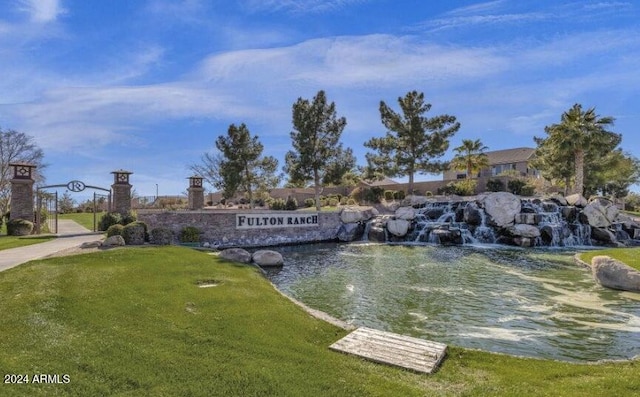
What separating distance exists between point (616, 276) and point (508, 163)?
5155 centimetres

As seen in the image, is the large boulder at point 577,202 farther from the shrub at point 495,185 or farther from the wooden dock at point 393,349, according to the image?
the wooden dock at point 393,349

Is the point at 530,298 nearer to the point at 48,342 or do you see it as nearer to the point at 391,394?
the point at 391,394

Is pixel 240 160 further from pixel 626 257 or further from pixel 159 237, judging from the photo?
pixel 626 257

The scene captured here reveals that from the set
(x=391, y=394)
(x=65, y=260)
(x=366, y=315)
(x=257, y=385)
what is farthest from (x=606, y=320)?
(x=65, y=260)

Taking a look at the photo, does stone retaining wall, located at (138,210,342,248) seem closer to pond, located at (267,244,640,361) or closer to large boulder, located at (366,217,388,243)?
large boulder, located at (366,217,388,243)

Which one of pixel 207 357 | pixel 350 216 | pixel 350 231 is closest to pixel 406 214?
pixel 350 216

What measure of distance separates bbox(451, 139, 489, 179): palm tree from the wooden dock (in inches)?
1562

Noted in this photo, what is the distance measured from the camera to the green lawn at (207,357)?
4.59m

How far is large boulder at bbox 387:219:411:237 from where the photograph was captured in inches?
1045

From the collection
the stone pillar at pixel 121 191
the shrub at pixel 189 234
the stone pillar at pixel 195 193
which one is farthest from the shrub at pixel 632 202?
the stone pillar at pixel 121 191

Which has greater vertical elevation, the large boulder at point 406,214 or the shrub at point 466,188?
the shrub at point 466,188

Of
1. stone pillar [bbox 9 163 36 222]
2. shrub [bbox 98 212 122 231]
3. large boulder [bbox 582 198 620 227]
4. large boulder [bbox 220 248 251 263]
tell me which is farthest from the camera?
large boulder [bbox 582 198 620 227]

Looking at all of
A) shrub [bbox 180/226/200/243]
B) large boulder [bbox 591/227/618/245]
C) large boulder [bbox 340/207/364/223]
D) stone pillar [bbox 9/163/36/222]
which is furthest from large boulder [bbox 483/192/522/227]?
stone pillar [bbox 9/163/36/222]

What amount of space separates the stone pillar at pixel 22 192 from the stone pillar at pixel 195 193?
33.1ft
